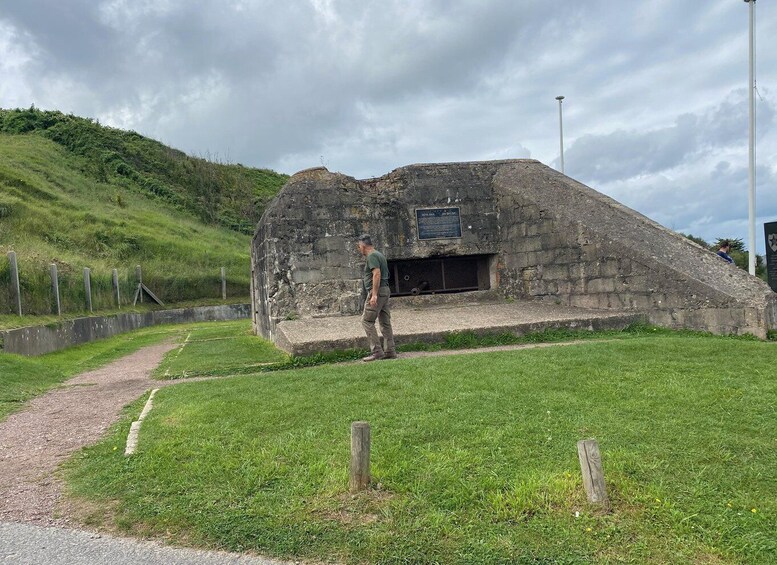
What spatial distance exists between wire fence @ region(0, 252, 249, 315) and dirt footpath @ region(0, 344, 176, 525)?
460 cm

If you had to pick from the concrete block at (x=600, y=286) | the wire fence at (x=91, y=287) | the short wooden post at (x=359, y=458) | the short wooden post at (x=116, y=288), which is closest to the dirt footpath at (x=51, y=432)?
the short wooden post at (x=359, y=458)

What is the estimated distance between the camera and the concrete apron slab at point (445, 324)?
923 cm

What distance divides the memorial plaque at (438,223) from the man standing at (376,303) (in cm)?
411

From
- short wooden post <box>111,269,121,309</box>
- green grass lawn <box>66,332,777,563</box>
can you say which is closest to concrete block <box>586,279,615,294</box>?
green grass lawn <box>66,332,777,563</box>

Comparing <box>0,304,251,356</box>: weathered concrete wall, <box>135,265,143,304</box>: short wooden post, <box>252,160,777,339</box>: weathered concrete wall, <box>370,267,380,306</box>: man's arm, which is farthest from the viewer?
<box>135,265,143,304</box>: short wooden post

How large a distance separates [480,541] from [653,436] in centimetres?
189

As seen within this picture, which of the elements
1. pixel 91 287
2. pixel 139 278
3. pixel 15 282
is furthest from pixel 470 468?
pixel 139 278

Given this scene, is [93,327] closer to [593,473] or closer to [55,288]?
[55,288]

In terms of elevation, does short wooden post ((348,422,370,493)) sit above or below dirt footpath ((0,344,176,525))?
above

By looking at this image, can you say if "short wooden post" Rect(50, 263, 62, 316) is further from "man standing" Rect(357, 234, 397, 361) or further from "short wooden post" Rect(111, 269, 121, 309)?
"man standing" Rect(357, 234, 397, 361)

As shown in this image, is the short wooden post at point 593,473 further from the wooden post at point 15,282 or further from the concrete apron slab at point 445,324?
the wooden post at point 15,282

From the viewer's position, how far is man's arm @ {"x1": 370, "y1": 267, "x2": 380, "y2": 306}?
335 inches

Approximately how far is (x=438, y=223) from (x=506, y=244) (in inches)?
58.8

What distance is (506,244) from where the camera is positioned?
1284 cm
